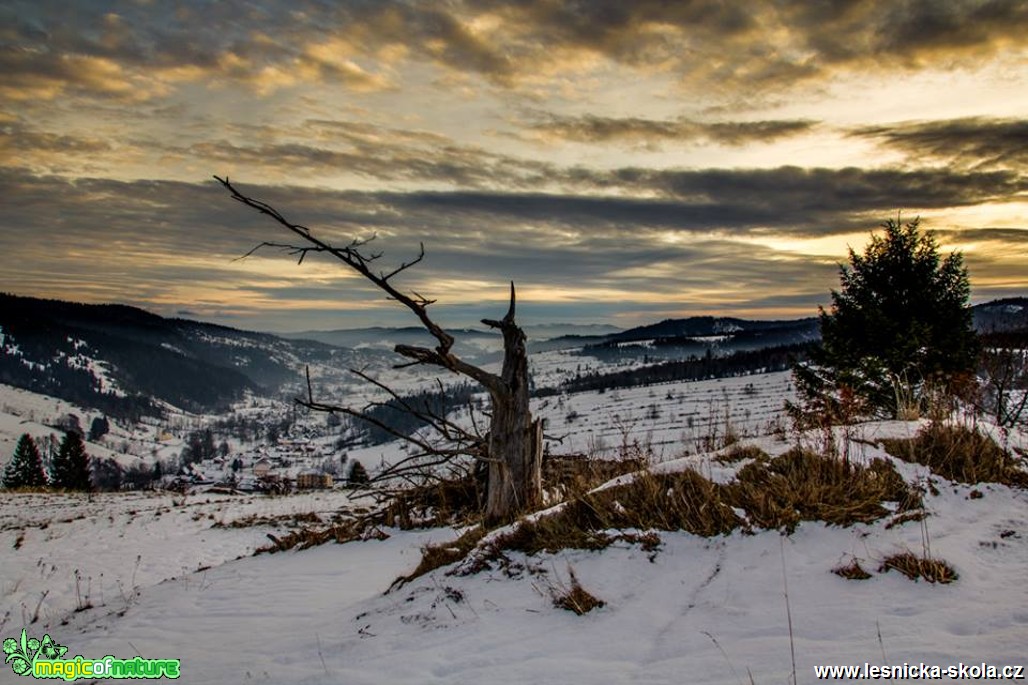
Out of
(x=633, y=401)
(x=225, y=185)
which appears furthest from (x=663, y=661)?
(x=633, y=401)

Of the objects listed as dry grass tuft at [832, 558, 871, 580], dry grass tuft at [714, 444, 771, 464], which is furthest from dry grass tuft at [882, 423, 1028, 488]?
dry grass tuft at [832, 558, 871, 580]

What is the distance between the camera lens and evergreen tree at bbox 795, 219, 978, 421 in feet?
52.0

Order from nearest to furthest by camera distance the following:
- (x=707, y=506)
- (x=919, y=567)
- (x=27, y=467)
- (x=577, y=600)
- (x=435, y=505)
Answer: (x=919, y=567), (x=577, y=600), (x=707, y=506), (x=435, y=505), (x=27, y=467)

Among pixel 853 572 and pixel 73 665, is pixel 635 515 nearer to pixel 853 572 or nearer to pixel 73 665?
pixel 853 572

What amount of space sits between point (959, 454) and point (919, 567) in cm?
208

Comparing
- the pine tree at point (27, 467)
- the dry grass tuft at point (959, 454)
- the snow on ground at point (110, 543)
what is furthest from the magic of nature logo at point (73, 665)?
the pine tree at point (27, 467)

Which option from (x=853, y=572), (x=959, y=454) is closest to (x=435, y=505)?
(x=853, y=572)

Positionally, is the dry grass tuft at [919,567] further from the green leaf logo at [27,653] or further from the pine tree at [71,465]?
the pine tree at [71,465]

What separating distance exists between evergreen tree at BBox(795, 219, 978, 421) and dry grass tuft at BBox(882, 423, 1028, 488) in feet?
38.8

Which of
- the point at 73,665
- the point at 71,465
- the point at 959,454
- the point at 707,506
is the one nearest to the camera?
the point at 707,506

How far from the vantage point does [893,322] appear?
16.3 meters

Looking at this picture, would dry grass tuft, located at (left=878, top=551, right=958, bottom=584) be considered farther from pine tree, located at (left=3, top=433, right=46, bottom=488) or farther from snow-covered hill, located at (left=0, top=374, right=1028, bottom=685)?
pine tree, located at (left=3, top=433, right=46, bottom=488)

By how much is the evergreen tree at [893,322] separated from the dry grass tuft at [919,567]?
14062 millimetres

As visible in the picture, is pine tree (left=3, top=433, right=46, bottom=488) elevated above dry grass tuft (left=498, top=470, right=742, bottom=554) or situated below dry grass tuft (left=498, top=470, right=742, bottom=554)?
below
